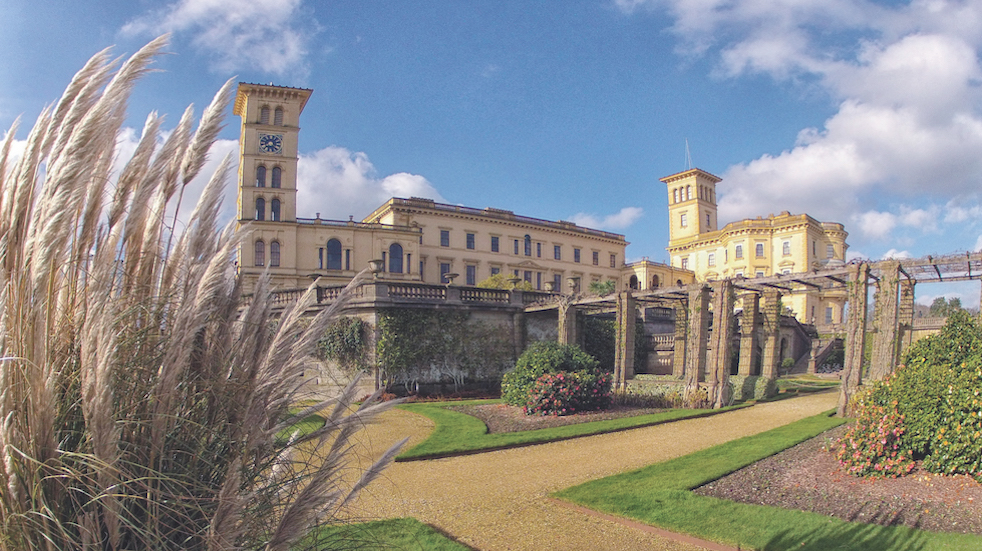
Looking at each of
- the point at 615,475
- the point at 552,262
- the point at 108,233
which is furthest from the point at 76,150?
the point at 552,262

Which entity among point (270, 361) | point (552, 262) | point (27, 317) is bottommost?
point (270, 361)

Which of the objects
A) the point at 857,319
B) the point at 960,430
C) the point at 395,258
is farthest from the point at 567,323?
the point at 395,258

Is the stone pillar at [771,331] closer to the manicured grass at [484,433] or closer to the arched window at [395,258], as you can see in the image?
the manicured grass at [484,433]

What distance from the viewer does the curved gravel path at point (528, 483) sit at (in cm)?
591

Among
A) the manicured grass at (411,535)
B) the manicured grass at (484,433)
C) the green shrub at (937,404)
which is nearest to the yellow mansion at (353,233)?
the manicured grass at (484,433)

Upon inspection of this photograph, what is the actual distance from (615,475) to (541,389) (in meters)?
6.43

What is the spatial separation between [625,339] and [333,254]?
3021 centimetres

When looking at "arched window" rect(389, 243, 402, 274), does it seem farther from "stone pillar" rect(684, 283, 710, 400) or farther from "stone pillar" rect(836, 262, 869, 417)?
"stone pillar" rect(836, 262, 869, 417)

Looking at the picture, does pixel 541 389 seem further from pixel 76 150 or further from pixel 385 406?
pixel 76 150

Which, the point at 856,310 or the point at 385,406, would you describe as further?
the point at 856,310

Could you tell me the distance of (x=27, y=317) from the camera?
6.77ft

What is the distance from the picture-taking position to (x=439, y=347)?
2102cm

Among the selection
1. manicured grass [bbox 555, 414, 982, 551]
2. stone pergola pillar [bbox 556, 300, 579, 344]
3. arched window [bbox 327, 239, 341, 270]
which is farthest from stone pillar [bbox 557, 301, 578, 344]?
arched window [bbox 327, 239, 341, 270]

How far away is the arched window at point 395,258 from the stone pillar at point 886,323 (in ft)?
117
